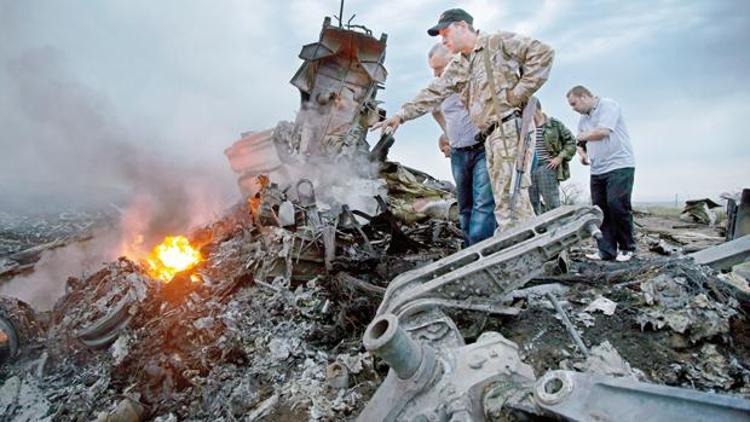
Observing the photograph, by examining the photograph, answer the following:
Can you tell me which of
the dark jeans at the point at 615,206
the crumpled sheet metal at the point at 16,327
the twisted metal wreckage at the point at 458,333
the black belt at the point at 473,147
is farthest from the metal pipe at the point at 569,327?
the crumpled sheet metal at the point at 16,327

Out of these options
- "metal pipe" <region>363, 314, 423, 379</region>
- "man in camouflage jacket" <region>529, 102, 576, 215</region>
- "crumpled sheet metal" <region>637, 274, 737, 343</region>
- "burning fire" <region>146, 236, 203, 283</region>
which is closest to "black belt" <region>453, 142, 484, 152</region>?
"crumpled sheet metal" <region>637, 274, 737, 343</region>

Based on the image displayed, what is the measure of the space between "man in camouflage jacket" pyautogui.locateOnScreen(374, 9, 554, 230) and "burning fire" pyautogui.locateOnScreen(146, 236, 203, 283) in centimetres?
393

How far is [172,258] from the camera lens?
6.02 meters

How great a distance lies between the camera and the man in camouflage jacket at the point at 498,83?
10.7 ft

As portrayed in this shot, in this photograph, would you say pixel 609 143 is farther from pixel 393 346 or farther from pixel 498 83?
pixel 393 346

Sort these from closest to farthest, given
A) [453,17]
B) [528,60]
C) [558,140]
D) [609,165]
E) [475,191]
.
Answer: [528,60] < [453,17] < [475,191] < [609,165] < [558,140]

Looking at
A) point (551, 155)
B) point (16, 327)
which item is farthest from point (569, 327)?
point (16, 327)

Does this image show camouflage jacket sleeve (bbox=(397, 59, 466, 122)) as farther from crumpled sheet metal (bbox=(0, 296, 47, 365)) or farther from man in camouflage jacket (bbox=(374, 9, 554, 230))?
crumpled sheet metal (bbox=(0, 296, 47, 365))

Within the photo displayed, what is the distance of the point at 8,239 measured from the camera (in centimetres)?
732

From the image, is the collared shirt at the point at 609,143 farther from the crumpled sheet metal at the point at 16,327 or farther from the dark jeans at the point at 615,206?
the crumpled sheet metal at the point at 16,327

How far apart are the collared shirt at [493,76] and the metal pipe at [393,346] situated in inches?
92.2

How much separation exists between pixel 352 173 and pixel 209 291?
555 cm

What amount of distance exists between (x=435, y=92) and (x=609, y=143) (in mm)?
1901

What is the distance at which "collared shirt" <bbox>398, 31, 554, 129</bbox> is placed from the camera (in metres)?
3.23
